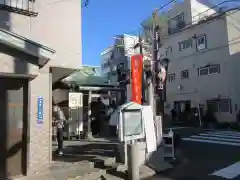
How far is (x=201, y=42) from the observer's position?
2959 centimetres

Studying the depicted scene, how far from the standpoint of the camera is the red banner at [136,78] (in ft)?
34.9

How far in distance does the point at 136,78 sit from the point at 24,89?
436 cm

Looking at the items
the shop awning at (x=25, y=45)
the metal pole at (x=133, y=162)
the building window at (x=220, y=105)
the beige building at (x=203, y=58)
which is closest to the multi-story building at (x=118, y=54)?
the beige building at (x=203, y=58)

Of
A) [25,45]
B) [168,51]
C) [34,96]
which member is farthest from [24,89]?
[168,51]

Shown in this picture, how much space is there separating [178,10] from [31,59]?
94.0 ft

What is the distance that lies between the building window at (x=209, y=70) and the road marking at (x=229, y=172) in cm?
1949

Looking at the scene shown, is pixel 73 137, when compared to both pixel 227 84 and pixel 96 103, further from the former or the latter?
pixel 227 84

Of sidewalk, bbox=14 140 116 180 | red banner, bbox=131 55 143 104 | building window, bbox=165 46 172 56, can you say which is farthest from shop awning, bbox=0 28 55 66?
building window, bbox=165 46 172 56

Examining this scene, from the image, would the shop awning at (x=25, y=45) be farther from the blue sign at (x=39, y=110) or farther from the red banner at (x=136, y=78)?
the red banner at (x=136, y=78)

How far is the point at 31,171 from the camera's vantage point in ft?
25.5

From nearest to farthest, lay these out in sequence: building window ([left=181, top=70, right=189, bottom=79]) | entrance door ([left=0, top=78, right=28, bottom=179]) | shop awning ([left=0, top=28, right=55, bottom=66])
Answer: shop awning ([left=0, top=28, right=55, bottom=66]) < entrance door ([left=0, top=78, right=28, bottom=179]) < building window ([left=181, top=70, right=189, bottom=79])

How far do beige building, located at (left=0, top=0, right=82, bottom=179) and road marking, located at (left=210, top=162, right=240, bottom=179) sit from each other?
513 cm

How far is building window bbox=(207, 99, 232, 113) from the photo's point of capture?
26.7m

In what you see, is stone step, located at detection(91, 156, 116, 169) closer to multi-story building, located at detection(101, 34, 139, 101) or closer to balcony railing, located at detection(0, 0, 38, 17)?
balcony railing, located at detection(0, 0, 38, 17)
